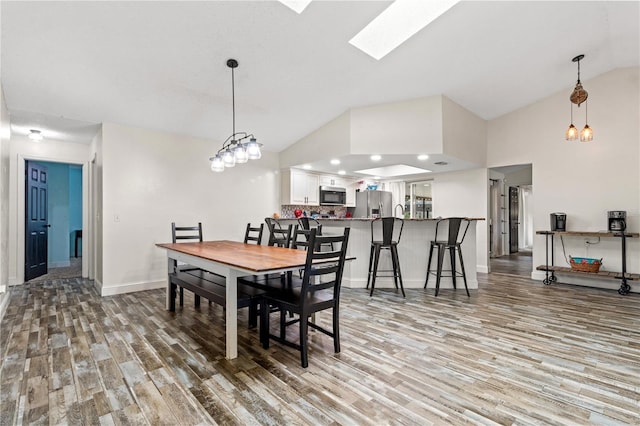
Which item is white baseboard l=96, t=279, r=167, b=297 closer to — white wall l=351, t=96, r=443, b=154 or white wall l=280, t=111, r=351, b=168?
white wall l=280, t=111, r=351, b=168

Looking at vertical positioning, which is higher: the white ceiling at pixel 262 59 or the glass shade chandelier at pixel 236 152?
the white ceiling at pixel 262 59

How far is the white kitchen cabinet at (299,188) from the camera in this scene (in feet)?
19.9

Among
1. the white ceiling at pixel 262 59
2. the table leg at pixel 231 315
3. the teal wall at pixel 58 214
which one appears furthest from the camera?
the teal wall at pixel 58 214

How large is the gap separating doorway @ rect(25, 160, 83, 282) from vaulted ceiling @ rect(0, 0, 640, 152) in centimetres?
145

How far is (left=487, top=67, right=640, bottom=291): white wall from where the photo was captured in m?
4.51

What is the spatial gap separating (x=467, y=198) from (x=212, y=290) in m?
5.31

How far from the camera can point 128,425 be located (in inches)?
63.5

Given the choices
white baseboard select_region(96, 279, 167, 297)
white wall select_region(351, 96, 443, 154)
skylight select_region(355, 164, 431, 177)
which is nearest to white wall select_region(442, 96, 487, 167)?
white wall select_region(351, 96, 443, 154)

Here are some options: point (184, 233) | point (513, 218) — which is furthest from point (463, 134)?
point (513, 218)

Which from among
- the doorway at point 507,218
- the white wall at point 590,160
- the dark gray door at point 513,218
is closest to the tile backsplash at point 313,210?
the doorway at point 507,218

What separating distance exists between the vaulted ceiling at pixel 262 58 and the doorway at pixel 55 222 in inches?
57.2

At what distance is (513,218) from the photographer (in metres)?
8.94

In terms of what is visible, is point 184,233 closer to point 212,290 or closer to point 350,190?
point 212,290

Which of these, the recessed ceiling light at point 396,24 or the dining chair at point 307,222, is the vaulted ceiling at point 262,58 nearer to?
the recessed ceiling light at point 396,24
